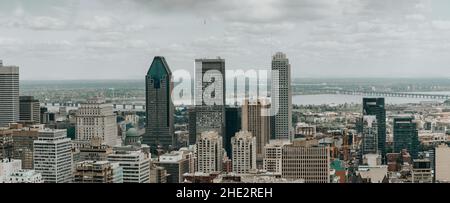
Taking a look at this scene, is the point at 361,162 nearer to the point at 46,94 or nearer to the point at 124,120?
the point at 124,120

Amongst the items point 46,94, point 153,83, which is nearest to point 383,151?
point 153,83

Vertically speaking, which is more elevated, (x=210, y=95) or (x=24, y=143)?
(x=210, y=95)

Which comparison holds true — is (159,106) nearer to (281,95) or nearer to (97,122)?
(97,122)

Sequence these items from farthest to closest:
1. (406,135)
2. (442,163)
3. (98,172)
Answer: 1. (406,135)
2. (442,163)
3. (98,172)

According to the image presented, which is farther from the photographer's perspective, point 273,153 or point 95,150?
point 273,153

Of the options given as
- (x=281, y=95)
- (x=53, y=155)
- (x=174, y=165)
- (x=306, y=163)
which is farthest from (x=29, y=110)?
(x=306, y=163)

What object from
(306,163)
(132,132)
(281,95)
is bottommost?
(306,163)

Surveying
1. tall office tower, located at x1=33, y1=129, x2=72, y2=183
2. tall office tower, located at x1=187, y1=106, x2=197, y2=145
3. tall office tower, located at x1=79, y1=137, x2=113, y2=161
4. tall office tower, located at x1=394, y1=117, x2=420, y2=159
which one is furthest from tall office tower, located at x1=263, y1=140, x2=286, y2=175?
tall office tower, located at x1=33, y1=129, x2=72, y2=183

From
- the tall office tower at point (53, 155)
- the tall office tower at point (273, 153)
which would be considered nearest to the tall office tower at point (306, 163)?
the tall office tower at point (273, 153)
